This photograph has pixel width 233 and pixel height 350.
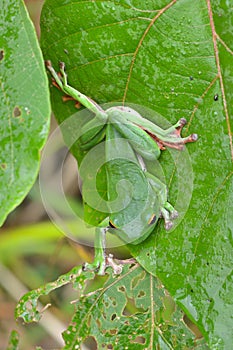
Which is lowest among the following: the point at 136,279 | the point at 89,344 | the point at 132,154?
the point at 89,344

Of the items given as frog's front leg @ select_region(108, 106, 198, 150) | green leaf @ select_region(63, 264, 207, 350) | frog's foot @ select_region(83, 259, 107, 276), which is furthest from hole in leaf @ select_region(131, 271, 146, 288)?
frog's front leg @ select_region(108, 106, 198, 150)

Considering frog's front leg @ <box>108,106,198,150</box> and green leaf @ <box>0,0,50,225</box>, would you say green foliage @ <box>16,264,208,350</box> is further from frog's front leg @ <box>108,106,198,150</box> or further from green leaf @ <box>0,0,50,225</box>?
green leaf @ <box>0,0,50,225</box>

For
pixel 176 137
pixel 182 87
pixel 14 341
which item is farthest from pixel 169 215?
pixel 14 341

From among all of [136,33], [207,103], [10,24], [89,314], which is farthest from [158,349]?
[10,24]

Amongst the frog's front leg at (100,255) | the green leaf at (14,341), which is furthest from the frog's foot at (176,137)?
the green leaf at (14,341)

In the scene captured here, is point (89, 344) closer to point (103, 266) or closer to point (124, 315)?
point (124, 315)

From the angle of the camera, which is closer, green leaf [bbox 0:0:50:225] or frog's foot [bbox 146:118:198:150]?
green leaf [bbox 0:0:50:225]
